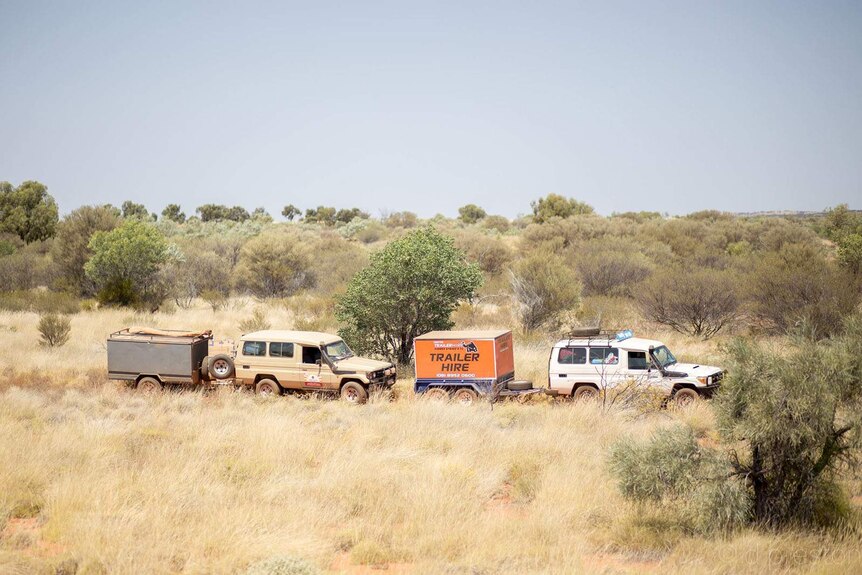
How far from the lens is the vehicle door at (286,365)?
63.4 feet

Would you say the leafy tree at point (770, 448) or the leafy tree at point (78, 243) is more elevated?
the leafy tree at point (78, 243)

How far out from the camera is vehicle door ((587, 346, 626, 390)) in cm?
1778

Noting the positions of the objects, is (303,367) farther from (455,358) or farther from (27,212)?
(27,212)

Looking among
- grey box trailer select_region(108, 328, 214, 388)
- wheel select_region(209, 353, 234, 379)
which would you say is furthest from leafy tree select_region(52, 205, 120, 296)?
wheel select_region(209, 353, 234, 379)

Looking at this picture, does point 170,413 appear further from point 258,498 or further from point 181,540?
point 181,540

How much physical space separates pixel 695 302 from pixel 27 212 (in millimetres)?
60844

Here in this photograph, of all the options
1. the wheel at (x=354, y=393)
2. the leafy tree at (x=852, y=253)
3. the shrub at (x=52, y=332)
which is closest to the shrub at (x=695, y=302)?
the leafy tree at (x=852, y=253)

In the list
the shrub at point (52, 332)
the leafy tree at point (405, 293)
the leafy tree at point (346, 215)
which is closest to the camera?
the leafy tree at point (405, 293)

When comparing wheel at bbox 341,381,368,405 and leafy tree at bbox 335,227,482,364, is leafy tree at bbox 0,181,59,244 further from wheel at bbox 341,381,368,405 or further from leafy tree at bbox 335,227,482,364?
wheel at bbox 341,381,368,405

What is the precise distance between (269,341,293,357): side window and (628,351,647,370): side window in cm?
874

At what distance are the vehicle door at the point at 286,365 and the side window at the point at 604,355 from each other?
758 cm

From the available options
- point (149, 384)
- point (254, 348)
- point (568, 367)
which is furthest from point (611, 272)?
point (149, 384)

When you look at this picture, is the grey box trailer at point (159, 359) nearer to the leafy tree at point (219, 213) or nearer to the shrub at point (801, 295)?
the shrub at point (801, 295)

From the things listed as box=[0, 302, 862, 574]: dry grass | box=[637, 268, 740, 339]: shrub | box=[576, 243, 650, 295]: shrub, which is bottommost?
box=[0, 302, 862, 574]: dry grass
